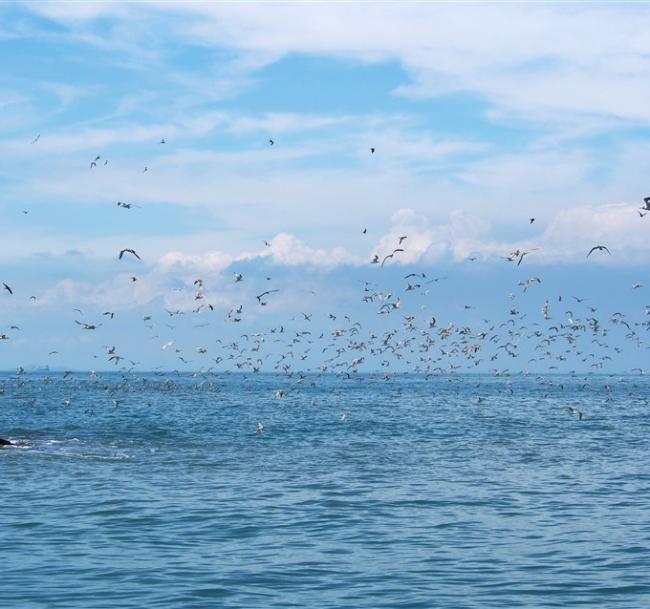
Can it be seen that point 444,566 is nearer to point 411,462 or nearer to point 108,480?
point 108,480

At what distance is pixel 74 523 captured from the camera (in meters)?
26.9

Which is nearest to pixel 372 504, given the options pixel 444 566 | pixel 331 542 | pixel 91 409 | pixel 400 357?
pixel 331 542

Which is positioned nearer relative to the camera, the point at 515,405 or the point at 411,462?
the point at 411,462

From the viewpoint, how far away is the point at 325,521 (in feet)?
89.4

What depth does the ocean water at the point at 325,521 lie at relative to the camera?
20.0 metres

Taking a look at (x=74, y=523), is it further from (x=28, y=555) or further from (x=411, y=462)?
(x=411, y=462)

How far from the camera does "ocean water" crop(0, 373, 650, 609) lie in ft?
65.5

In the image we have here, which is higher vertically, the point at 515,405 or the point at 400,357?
the point at 400,357

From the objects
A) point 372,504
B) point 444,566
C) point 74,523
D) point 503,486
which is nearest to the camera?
point 444,566

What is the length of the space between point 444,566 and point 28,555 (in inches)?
377

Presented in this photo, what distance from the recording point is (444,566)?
2194 centimetres

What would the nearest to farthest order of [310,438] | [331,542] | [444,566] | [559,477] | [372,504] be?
[444,566]
[331,542]
[372,504]
[559,477]
[310,438]

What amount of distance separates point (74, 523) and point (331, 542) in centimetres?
729

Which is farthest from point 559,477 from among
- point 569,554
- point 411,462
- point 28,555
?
point 28,555
